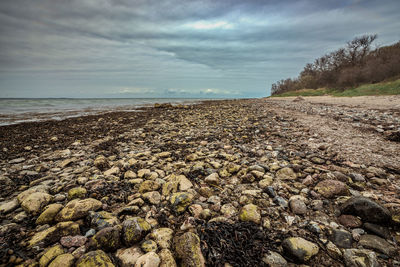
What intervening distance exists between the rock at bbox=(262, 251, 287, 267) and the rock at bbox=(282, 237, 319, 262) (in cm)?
10

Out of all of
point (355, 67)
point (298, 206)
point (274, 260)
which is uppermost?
point (355, 67)

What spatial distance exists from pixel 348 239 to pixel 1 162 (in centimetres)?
726

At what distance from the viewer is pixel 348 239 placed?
5.32 ft

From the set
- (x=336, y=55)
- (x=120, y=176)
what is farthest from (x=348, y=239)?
(x=336, y=55)

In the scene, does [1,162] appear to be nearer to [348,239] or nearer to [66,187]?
[66,187]

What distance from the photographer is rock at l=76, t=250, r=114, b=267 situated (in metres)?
1.42

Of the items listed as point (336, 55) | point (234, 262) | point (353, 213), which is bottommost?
point (234, 262)

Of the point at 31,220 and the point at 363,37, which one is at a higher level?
the point at 363,37

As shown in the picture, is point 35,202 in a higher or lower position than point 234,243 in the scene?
higher

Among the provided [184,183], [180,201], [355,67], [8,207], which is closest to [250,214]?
[180,201]

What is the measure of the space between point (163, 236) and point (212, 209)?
711 mm

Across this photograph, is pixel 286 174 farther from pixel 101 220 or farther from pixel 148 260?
pixel 101 220

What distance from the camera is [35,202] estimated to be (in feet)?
7.43

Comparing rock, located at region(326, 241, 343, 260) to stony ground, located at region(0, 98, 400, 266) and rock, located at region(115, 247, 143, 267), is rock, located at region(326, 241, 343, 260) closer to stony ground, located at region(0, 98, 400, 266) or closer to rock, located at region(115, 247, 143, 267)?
stony ground, located at region(0, 98, 400, 266)
